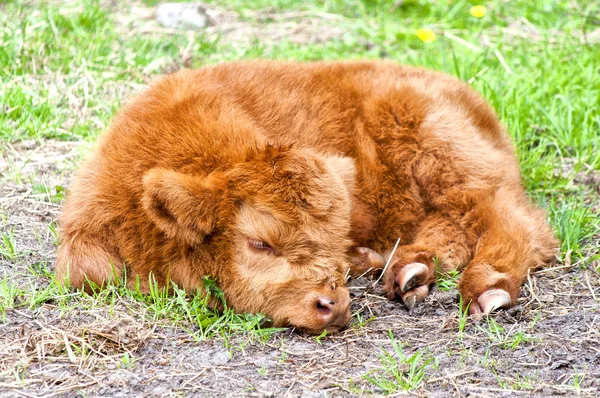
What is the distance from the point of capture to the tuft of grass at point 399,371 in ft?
12.7

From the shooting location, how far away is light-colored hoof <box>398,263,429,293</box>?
197 inches

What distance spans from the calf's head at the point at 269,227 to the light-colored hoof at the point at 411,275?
53 centimetres

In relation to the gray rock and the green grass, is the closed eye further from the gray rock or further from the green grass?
the gray rock

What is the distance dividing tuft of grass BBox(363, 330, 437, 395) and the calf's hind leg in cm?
165

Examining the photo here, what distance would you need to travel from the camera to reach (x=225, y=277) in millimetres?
4645

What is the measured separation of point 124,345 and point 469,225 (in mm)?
2506

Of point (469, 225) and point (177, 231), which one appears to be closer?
point (177, 231)

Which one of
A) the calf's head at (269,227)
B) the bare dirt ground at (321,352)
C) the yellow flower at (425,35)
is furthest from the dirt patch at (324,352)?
Answer: the yellow flower at (425,35)

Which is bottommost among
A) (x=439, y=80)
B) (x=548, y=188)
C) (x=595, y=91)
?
(x=548, y=188)

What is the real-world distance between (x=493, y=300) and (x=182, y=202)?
1.92 meters

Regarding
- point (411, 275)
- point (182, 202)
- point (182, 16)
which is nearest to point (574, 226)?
point (411, 275)

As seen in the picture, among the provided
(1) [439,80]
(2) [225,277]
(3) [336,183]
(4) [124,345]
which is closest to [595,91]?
(1) [439,80]

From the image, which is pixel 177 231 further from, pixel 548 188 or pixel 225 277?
pixel 548 188

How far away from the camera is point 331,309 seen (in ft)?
14.6
